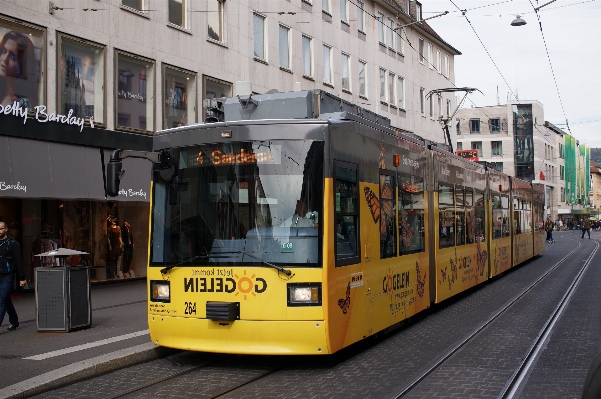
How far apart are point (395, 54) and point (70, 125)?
78.4 feet

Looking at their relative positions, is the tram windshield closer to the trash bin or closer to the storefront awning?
the trash bin

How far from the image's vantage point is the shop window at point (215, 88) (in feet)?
75.8

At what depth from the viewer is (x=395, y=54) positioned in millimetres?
38438

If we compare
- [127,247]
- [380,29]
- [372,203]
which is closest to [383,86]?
[380,29]

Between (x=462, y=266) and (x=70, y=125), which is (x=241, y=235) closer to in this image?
(x=462, y=266)

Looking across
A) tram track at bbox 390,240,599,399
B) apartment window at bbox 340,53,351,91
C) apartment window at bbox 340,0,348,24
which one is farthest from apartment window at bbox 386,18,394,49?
tram track at bbox 390,240,599,399

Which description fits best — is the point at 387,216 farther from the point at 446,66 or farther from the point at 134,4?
the point at 446,66

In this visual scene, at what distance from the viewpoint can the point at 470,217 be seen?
15.7 metres

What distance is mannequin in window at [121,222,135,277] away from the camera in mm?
20547

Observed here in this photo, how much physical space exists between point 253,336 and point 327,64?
967 inches

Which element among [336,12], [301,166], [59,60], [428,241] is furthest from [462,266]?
[336,12]

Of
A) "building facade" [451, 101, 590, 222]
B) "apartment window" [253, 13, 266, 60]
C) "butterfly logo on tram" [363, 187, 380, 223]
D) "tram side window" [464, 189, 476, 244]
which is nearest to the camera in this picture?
"butterfly logo on tram" [363, 187, 380, 223]

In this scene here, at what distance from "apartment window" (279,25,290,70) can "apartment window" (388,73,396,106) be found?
1036cm

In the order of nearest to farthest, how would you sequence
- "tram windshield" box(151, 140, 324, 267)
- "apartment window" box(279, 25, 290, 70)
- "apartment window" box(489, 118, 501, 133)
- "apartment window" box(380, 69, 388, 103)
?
"tram windshield" box(151, 140, 324, 267), "apartment window" box(279, 25, 290, 70), "apartment window" box(380, 69, 388, 103), "apartment window" box(489, 118, 501, 133)
